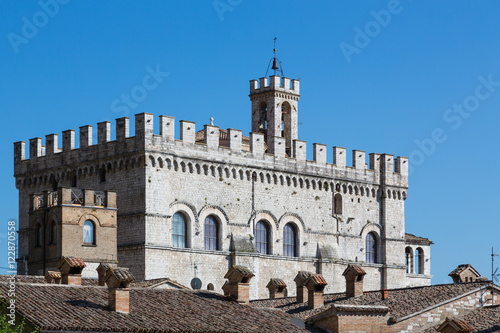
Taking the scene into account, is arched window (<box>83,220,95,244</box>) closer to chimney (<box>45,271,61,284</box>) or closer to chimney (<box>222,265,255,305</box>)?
chimney (<box>45,271,61,284</box>)

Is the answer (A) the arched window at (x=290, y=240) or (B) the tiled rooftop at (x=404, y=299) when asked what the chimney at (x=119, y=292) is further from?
(A) the arched window at (x=290, y=240)

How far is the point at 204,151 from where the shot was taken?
5522cm

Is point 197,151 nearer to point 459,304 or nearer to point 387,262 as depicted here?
point 387,262

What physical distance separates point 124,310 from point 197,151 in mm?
23205

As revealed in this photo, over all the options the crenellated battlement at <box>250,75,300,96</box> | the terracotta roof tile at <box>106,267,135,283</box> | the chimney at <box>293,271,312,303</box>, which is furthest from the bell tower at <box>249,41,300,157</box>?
the terracotta roof tile at <box>106,267,135,283</box>

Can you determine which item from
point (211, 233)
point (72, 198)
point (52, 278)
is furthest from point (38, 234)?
point (52, 278)

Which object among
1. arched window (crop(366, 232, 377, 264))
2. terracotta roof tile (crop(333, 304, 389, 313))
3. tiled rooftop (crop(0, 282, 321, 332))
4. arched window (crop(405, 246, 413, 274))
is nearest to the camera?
tiled rooftop (crop(0, 282, 321, 332))

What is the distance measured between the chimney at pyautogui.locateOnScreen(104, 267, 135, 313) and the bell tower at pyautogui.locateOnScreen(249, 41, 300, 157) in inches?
1224

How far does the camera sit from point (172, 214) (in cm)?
5378

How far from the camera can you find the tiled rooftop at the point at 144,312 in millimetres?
30188

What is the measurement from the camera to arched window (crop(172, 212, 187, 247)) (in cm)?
5397

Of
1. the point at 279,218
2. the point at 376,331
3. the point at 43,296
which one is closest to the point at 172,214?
the point at 279,218

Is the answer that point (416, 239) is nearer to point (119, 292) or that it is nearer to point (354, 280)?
point (354, 280)

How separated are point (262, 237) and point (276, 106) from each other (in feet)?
27.1
